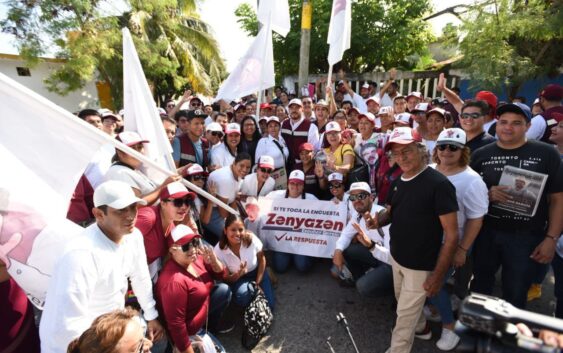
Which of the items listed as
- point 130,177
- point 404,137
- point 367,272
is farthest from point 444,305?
point 130,177

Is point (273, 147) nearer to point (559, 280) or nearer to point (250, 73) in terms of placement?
point (250, 73)

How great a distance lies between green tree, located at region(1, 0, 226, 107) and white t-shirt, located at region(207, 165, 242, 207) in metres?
9.63

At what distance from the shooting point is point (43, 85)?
16.8m

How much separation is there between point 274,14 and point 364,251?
475 centimetres

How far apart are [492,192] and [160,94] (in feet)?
65.2

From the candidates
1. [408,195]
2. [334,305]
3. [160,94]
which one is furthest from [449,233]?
[160,94]

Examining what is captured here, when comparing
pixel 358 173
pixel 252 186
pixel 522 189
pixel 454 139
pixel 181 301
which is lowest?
pixel 181 301

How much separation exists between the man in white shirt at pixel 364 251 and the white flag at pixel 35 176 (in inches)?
106

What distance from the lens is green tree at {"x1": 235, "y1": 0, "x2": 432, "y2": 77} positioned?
669 inches

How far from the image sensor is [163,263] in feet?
10.7

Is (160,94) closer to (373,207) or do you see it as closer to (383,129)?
(383,129)

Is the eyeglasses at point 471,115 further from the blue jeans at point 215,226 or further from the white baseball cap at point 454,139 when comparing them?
the blue jeans at point 215,226

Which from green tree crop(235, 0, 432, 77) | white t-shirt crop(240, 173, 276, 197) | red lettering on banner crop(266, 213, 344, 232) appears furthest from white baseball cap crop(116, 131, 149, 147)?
green tree crop(235, 0, 432, 77)

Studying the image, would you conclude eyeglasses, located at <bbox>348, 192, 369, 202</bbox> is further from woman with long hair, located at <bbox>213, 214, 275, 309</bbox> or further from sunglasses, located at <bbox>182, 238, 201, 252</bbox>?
sunglasses, located at <bbox>182, 238, 201, 252</bbox>
